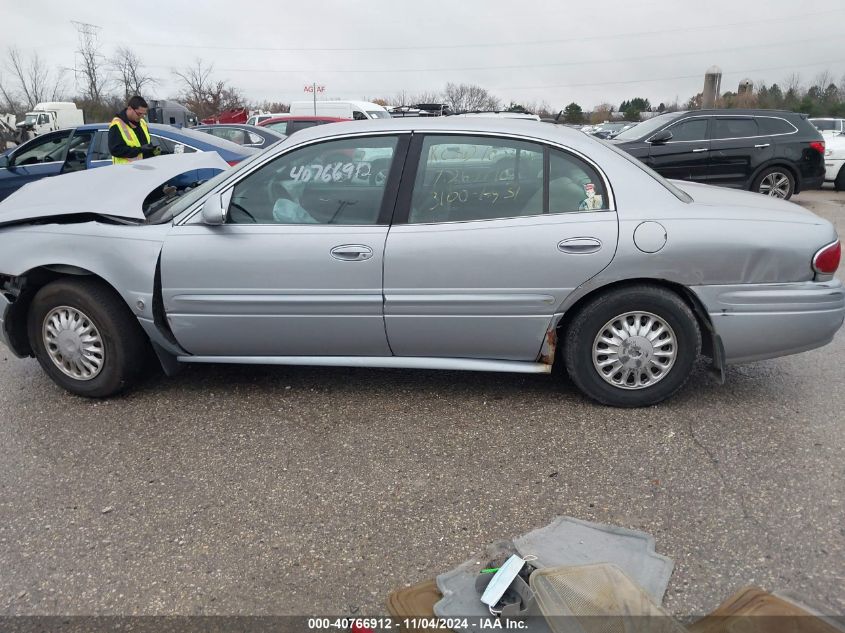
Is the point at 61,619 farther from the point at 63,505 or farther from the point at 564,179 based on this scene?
the point at 564,179

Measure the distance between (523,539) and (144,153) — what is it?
19.3ft

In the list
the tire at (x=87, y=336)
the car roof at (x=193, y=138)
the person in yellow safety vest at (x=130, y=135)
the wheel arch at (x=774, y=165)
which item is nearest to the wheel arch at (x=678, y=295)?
the tire at (x=87, y=336)

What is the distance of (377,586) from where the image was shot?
237cm

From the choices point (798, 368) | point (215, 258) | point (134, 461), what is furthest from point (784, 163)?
point (134, 461)

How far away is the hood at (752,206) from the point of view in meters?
3.46

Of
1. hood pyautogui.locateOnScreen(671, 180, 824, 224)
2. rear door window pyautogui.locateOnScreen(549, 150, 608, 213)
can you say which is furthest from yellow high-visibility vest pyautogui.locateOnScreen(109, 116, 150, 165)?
hood pyautogui.locateOnScreen(671, 180, 824, 224)

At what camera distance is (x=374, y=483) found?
2980mm

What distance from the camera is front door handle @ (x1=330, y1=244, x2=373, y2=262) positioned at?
343 cm

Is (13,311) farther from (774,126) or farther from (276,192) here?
(774,126)

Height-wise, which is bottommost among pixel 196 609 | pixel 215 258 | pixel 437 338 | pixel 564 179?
pixel 196 609

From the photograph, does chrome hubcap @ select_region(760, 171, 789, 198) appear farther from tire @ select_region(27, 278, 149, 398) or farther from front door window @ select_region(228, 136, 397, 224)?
tire @ select_region(27, 278, 149, 398)

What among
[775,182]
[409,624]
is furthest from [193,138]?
[775,182]

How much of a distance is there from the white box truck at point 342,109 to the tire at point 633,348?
1448 centimetres

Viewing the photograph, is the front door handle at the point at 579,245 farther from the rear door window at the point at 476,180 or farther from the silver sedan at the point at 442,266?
the rear door window at the point at 476,180
